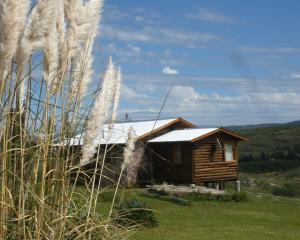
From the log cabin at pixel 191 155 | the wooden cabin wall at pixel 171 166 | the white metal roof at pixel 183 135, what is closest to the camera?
the white metal roof at pixel 183 135

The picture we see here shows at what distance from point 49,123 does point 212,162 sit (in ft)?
77.4

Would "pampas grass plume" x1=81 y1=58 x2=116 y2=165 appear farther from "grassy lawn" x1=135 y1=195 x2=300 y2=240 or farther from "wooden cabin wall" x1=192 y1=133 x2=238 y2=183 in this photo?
"wooden cabin wall" x1=192 y1=133 x2=238 y2=183

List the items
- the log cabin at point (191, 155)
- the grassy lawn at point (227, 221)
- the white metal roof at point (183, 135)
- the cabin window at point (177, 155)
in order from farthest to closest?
the cabin window at point (177, 155) < the log cabin at point (191, 155) < the white metal roof at point (183, 135) < the grassy lawn at point (227, 221)

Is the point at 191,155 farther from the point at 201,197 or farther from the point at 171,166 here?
the point at 201,197

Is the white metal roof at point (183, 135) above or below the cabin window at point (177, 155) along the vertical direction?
above

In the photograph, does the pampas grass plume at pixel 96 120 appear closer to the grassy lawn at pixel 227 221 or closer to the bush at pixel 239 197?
the grassy lawn at pixel 227 221

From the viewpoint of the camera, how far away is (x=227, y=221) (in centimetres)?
1534

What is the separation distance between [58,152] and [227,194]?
19304 millimetres

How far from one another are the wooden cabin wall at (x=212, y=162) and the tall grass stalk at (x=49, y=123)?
22.6 m

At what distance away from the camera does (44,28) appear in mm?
3260

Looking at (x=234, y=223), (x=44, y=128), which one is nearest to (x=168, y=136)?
(x=234, y=223)

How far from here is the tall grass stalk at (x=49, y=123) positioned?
11.5ft

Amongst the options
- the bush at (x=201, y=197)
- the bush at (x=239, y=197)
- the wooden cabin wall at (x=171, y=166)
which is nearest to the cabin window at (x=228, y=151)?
the wooden cabin wall at (x=171, y=166)

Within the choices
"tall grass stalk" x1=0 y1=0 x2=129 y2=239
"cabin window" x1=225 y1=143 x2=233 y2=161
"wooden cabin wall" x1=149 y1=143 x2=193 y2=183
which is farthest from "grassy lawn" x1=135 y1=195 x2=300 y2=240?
"tall grass stalk" x1=0 y1=0 x2=129 y2=239
